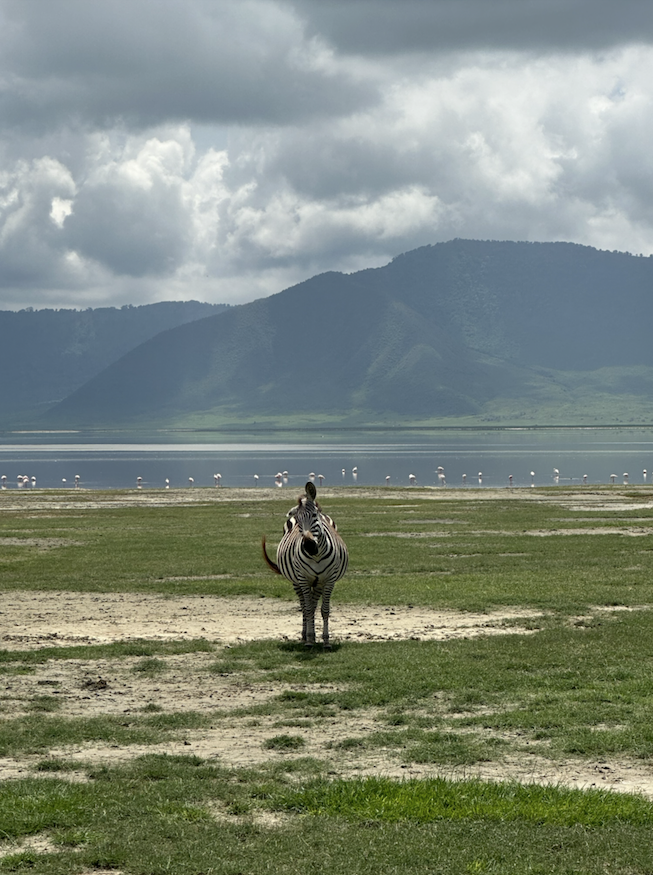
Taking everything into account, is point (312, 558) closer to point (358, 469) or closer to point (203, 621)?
point (203, 621)

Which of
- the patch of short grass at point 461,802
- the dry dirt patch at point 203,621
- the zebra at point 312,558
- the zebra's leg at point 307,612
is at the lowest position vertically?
the dry dirt patch at point 203,621

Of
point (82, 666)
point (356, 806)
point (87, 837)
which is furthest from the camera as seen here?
point (82, 666)

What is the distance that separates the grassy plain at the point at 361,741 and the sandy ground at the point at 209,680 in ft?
0.28

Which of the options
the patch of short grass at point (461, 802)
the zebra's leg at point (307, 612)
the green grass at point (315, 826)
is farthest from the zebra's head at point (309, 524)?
the patch of short grass at point (461, 802)

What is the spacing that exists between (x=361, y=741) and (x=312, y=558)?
6.30 metres

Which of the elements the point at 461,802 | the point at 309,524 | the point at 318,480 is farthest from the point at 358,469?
the point at 461,802

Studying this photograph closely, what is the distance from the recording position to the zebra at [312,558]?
1859 centimetres

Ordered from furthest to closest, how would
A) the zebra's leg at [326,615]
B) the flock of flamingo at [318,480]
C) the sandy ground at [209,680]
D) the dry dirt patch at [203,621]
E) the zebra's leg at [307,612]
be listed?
1. the flock of flamingo at [318,480]
2. the dry dirt patch at [203,621]
3. the zebra's leg at [307,612]
4. the zebra's leg at [326,615]
5. the sandy ground at [209,680]

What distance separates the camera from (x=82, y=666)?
17.8 m

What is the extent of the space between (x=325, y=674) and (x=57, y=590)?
13.1m

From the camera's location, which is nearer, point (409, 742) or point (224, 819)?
point (224, 819)

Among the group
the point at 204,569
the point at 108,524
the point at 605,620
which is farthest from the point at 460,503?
the point at 605,620

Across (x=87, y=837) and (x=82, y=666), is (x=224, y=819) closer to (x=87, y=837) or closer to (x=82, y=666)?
(x=87, y=837)

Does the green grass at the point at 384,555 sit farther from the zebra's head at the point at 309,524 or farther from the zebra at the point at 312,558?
the zebra's head at the point at 309,524
